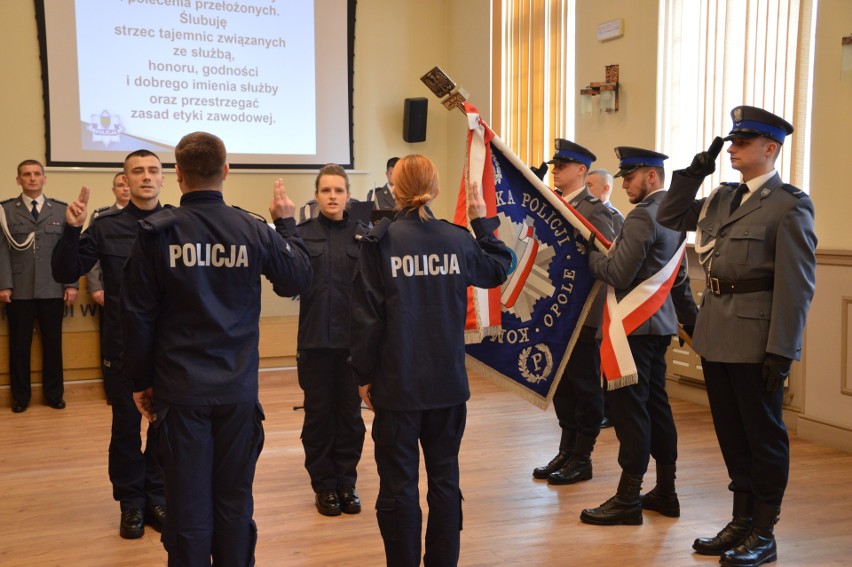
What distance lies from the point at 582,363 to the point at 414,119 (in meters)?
5.14

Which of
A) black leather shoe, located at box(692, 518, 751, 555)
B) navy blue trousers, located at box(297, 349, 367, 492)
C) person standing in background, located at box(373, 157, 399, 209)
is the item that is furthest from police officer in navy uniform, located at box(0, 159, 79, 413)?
black leather shoe, located at box(692, 518, 751, 555)

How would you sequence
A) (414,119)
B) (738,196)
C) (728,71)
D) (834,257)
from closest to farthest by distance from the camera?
(738,196)
(834,257)
(728,71)
(414,119)

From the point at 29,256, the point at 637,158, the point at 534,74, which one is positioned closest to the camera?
the point at 637,158

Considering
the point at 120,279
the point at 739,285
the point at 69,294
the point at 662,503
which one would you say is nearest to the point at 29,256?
the point at 69,294

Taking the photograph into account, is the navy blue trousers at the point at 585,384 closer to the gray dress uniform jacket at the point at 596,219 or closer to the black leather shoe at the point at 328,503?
the gray dress uniform jacket at the point at 596,219

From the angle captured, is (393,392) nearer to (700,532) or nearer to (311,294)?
(311,294)

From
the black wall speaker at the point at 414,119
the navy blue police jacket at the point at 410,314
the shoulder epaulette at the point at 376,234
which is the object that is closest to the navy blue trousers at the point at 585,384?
the navy blue police jacket at the point at 410,314

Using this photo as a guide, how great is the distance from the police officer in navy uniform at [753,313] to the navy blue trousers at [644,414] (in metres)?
0.43

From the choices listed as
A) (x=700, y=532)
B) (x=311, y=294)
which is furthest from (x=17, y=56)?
(x=700, y=532)

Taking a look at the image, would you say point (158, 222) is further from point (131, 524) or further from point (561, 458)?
point (561, 458)

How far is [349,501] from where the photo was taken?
12.9 feet

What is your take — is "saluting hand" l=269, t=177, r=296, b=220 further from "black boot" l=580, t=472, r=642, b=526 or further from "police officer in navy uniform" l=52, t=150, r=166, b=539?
"black boot" l=580, t=472, r=642, b=526

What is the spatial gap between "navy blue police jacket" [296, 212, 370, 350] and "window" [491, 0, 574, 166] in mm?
3796

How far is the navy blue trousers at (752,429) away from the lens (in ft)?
10.4
